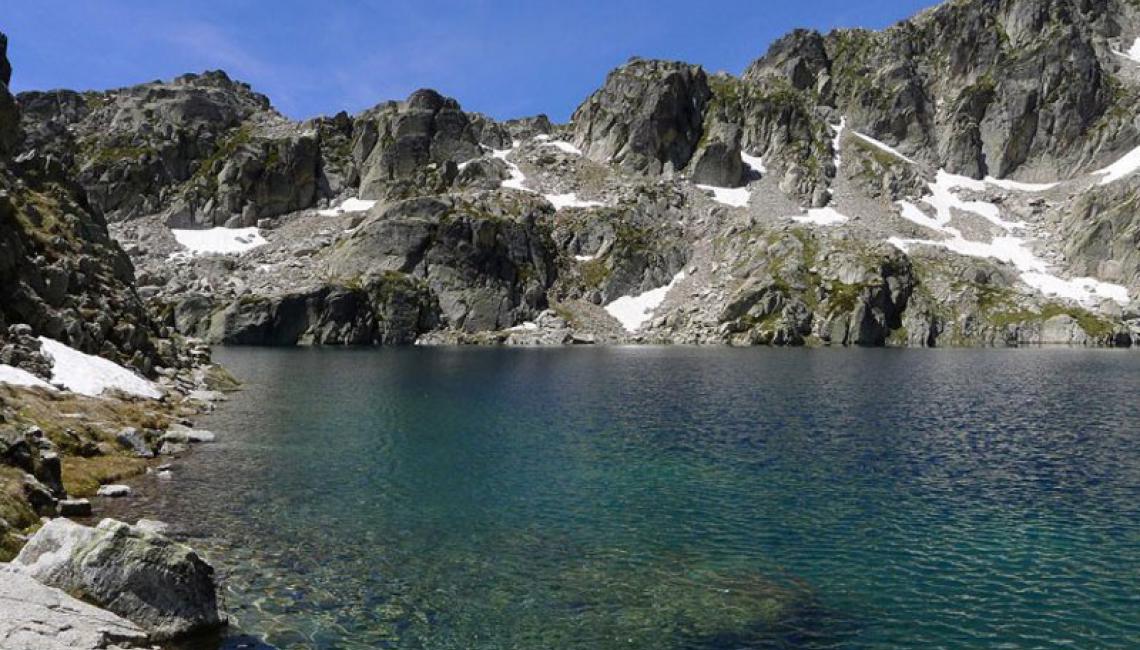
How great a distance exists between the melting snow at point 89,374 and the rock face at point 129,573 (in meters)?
34.5

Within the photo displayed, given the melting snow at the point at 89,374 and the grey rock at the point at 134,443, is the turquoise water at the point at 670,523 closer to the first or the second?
the grey rock at the point at 134,443

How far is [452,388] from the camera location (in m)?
83.6

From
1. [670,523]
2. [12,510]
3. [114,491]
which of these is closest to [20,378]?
[114,491]

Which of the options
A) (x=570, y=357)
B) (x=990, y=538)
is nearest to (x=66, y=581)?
(x=990, y=538)

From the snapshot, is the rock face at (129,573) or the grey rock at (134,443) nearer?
the rock face at (129,573)

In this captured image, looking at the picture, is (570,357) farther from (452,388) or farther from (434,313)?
(434,313)

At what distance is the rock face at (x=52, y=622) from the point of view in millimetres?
15320

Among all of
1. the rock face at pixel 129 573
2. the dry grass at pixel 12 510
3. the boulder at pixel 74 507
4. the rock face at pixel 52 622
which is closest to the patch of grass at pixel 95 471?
the boulder at pixel 74 507

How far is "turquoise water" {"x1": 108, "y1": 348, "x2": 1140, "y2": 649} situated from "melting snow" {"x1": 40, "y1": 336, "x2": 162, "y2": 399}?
6560 mm

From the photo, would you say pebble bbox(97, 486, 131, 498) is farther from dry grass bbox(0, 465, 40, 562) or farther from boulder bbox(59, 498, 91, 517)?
dry grass bbox(0, 465, 40, 562)

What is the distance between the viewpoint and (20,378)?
143 ft

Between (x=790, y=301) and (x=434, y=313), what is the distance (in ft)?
311

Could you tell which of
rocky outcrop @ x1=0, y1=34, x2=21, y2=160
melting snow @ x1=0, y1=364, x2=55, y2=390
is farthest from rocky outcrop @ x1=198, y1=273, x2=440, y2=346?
melting snow @ x1=0, y1=364, x2=55, y2=390

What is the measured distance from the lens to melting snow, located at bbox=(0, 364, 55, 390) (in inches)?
1674
